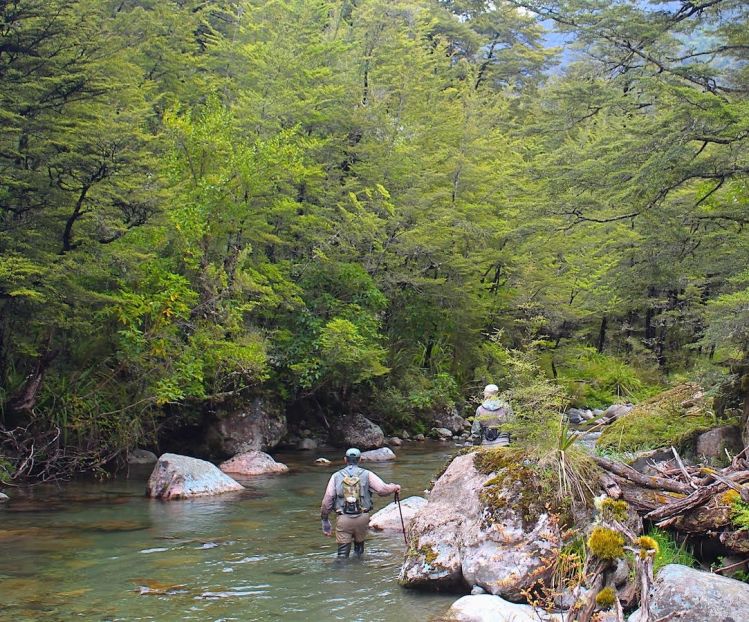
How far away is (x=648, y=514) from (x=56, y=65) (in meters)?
12.5

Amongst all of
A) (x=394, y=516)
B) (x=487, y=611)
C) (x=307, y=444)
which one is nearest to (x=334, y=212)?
(x=307, y=444)

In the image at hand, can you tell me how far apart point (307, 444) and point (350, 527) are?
11.2 metres

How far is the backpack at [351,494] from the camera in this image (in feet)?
29.6

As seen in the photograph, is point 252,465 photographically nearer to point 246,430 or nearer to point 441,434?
point 246,430

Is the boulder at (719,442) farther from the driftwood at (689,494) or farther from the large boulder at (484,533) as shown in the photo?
the large boulder at (484,533)

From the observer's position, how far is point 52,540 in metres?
9.95

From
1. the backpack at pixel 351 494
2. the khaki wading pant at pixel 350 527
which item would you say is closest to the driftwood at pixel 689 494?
the backpack at pixel 351 494

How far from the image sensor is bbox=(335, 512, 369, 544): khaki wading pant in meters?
9.10

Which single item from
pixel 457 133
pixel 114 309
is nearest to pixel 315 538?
pixel 114 309

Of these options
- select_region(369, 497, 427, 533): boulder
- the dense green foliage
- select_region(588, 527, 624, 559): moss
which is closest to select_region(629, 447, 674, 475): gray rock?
the dense green foliage

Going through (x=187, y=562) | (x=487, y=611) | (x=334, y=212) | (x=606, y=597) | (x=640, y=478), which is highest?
(x=334, y=212)

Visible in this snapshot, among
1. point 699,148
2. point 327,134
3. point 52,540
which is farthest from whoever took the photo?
point 327,134

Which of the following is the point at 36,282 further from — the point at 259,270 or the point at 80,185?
the point at 259,270

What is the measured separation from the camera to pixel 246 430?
18.3 metres
